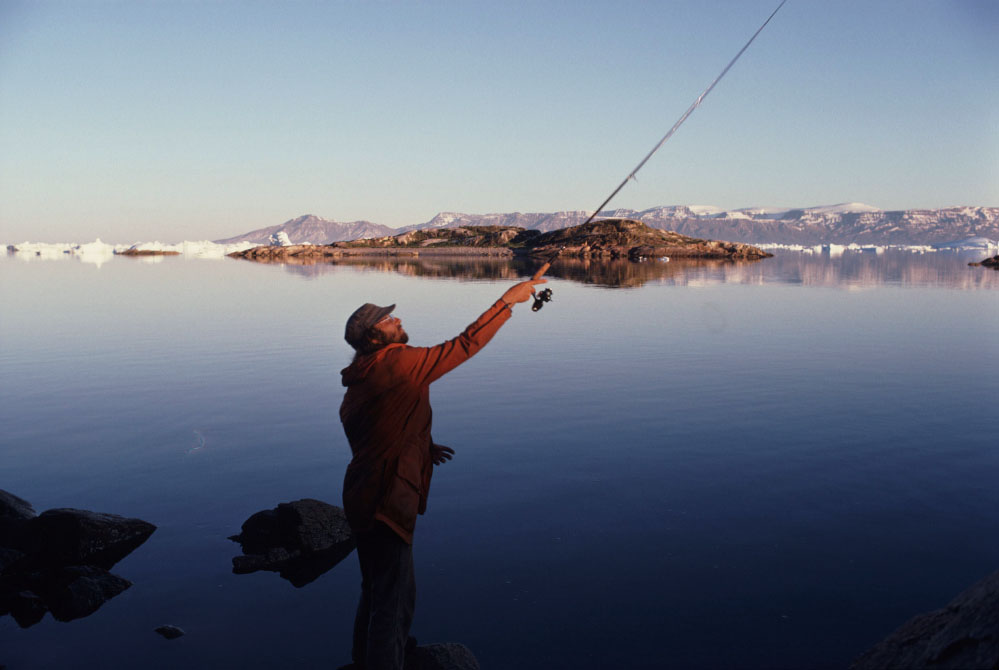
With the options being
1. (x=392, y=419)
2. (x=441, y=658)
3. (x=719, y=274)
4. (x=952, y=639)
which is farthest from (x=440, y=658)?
(x=719, y=274)

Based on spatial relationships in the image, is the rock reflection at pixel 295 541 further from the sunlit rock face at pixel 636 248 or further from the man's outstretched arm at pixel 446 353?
the sunlit rock face at pixel 636 248

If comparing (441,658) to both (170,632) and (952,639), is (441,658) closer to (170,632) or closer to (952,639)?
(170,632)

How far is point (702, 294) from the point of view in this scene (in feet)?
178

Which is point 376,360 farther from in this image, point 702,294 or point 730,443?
point 702,294

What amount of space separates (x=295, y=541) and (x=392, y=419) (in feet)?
15.2

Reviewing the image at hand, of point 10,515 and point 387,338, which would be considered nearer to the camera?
point 387,338

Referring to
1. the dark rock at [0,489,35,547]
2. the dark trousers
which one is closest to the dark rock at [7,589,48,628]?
the dark rock at [0,489,35,547]

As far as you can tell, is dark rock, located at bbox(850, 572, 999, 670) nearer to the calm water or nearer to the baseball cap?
the calm water

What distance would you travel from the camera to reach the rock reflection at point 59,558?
8398mm

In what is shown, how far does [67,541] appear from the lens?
941 cm

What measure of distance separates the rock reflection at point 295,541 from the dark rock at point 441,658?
2561mm

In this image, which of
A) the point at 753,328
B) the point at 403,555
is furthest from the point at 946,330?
the point at 403,555

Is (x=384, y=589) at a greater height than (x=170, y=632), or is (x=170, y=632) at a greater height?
(x=384, y=589)

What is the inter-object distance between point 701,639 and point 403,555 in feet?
10.9
